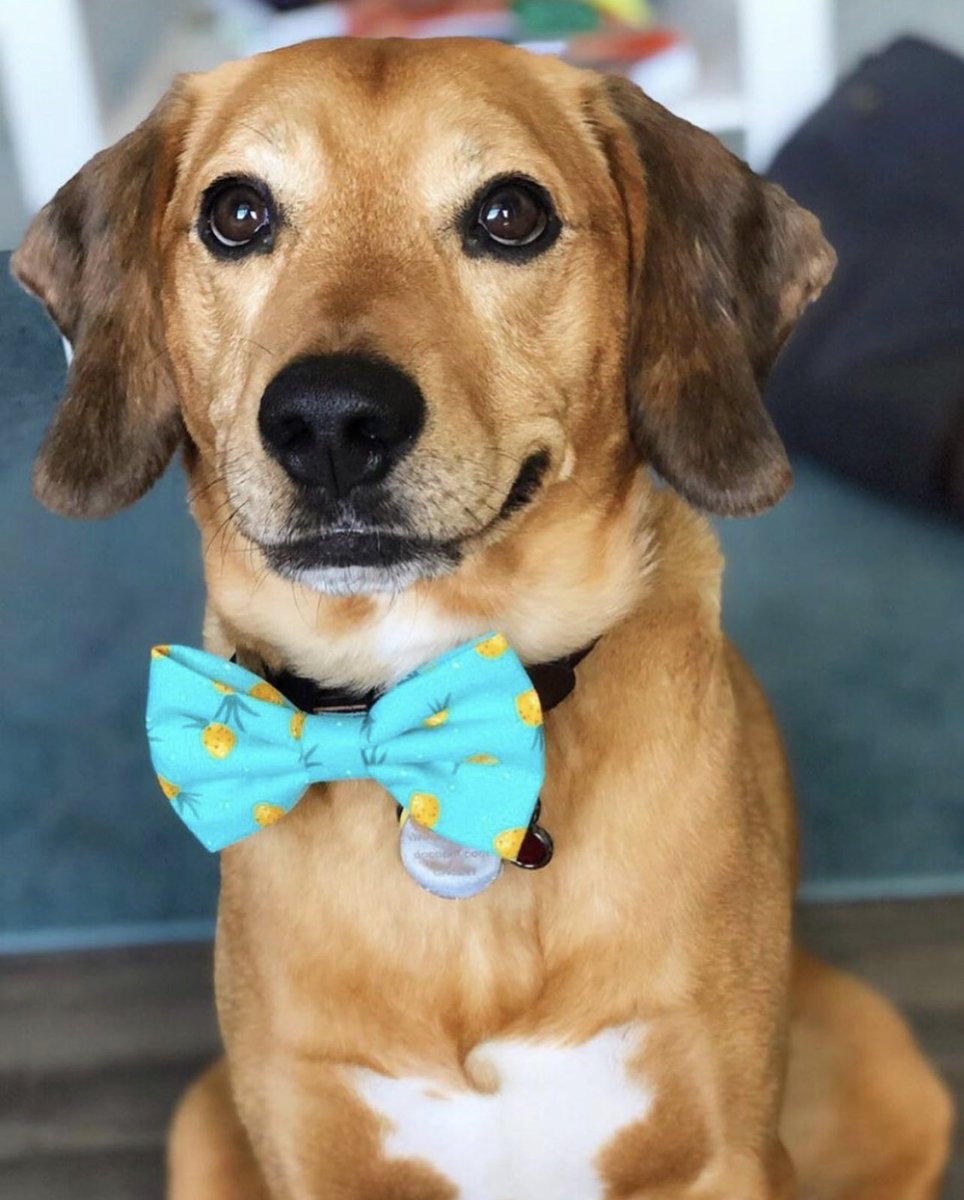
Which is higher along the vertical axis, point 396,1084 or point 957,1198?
point 396,1084

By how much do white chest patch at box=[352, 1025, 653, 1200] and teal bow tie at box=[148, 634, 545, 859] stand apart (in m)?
0.21

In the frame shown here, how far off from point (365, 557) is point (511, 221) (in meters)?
0.31

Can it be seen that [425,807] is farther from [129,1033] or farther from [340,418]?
[129,1033]

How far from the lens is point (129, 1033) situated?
195 centimetres

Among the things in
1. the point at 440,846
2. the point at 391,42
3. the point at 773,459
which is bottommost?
the point at 440,846

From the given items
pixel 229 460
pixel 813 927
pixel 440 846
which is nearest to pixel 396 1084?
pixel 440 846

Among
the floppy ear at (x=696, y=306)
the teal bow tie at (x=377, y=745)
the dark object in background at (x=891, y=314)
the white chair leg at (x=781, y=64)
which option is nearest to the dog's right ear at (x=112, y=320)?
the teal bow tie at (x=377, y=745)

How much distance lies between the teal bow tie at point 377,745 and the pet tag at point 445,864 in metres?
0.06

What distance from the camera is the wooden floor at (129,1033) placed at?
1830 millimetres

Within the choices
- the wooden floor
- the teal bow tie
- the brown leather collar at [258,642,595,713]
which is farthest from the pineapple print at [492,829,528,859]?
the wooden floor

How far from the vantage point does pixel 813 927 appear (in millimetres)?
2037

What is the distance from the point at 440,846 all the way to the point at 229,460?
38 cm

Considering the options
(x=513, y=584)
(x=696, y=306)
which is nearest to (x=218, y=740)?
(x=513, y=584)

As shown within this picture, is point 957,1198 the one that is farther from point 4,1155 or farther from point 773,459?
point 4,1155
